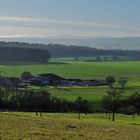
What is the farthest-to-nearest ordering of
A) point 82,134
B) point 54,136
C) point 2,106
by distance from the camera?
point 2,106, point 82,134, point 54,136

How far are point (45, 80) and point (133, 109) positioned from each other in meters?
51.7

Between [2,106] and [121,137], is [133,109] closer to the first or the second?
[2,106]

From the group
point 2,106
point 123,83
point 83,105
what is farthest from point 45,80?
point 2,106

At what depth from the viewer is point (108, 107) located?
83.1m

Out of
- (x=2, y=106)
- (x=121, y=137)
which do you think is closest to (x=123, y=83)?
(x=2, y=106)

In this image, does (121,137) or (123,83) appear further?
(123,83)

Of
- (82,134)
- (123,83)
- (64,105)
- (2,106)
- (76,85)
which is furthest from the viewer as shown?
(76,85)

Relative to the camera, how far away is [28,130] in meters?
21.2

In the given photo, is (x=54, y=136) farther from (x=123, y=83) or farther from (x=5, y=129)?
(x=123, y=83)

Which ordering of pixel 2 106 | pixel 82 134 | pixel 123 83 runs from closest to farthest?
pixel 82 134 → pixel 2 106 → pixel 123 83

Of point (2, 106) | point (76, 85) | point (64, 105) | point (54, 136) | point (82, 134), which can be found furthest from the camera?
point (76, 85)

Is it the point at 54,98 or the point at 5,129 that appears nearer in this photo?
the point at 5,129

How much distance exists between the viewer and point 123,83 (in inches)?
4833

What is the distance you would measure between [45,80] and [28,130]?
112052 mm
